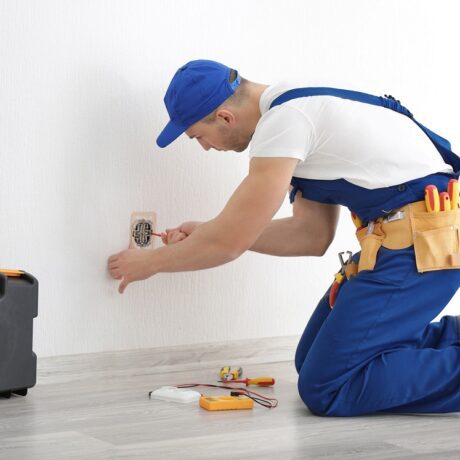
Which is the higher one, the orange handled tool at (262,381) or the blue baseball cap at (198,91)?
the blue baseball cap at (198,91)

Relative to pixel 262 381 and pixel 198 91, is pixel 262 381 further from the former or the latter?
pixel 198 91

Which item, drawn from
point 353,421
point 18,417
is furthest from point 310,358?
point 18,417

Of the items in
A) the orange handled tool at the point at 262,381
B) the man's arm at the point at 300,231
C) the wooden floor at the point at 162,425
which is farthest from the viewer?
the man's arm at the point at 300,231

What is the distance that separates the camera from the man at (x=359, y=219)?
6.86ft

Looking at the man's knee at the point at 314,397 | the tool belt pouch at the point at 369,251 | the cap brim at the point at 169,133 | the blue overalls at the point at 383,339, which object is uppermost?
the cap brim at the point at 169,133

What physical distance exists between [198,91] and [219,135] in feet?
0.43

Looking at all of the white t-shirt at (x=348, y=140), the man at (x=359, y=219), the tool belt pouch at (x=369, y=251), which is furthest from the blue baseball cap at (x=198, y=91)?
the tool belt pouch at (x=369, y=251)

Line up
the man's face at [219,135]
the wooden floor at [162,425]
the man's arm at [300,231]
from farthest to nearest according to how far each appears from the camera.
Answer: the man's arm at [300,231], the man's face at [219,135], the wooden floor at [162,425]

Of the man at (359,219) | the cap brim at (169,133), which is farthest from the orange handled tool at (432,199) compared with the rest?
the cap brim at (169,133)

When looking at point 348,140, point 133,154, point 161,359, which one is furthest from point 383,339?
point 133,154

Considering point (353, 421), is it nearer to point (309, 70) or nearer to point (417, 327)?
point (417, 327)

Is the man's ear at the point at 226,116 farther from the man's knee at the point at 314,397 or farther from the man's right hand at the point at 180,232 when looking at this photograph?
the man's knee at the point at 314,397

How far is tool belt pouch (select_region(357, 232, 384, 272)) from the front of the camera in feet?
7.18

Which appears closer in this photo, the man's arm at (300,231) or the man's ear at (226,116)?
the man's ear at (226,116)
